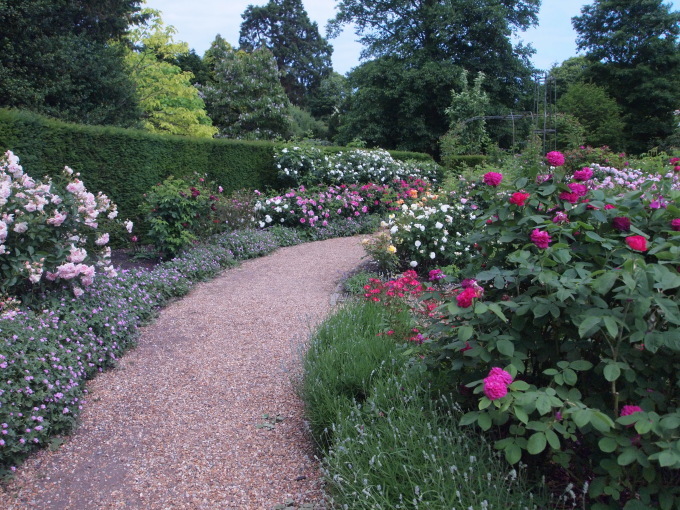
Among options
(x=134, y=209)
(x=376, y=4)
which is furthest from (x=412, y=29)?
(x=134, y=209)

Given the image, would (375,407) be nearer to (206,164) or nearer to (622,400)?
(622,400)

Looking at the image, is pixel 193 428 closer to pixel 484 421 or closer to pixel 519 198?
pixel 484 421

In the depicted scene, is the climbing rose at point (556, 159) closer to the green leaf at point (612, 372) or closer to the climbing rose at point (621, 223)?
the climbing rose at point (621, 223)

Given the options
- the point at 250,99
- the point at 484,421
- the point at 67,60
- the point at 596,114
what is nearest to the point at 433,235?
the point at 484,421

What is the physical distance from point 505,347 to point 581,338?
0.98ft

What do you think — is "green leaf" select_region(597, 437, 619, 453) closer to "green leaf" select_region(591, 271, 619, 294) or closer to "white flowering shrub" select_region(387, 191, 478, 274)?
"green leaf" select_region(591, 271, 619, 294)

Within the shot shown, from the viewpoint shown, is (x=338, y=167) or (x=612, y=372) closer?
(x=612, y=372)

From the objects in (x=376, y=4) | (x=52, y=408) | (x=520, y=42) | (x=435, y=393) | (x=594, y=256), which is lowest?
(x=52, y=408)

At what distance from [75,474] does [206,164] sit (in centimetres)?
718

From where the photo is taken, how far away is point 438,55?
24.5 meters

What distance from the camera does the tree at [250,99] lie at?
69.6ft

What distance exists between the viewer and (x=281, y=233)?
9141 millimetres

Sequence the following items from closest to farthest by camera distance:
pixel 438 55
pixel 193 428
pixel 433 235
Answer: pixel 193 428, pixel 433 235, pixel 438 55

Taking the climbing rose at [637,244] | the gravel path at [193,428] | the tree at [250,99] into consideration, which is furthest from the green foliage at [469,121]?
the climbing rose at [637,244]
